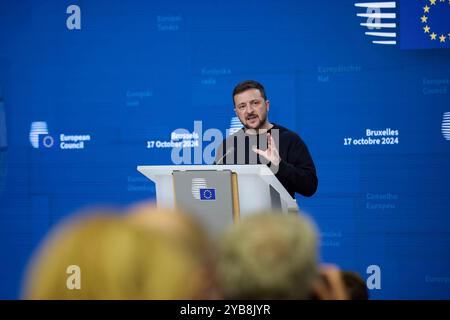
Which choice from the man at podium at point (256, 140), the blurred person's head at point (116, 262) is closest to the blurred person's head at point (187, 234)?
the blurred person's head at point (116, 262)

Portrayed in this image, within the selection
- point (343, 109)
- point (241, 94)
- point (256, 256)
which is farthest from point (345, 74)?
point (256, 256)

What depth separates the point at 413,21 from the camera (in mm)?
4918

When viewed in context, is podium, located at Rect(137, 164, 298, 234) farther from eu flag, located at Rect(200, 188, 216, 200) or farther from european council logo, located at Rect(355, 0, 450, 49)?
european council logo, located at Rect(355, 0, 450, 49)

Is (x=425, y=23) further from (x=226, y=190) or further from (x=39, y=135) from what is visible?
(x=39, y=135)

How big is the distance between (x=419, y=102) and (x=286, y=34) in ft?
3.88

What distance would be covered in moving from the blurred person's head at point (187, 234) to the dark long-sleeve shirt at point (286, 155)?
2317mm

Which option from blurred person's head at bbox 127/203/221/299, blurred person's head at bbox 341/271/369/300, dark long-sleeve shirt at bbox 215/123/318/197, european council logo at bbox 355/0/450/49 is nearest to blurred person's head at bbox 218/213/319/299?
blurred person's head at bbox 127/203/221/299

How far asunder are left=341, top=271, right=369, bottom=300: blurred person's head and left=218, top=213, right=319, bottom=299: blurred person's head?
15.2 inches

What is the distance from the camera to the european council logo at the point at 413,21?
4.89 m

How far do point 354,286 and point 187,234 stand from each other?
1.90 ft

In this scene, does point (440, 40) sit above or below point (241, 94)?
above

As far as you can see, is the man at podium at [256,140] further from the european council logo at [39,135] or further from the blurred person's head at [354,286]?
the european council logo at [39,135]

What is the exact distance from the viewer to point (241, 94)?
3.78 meters
